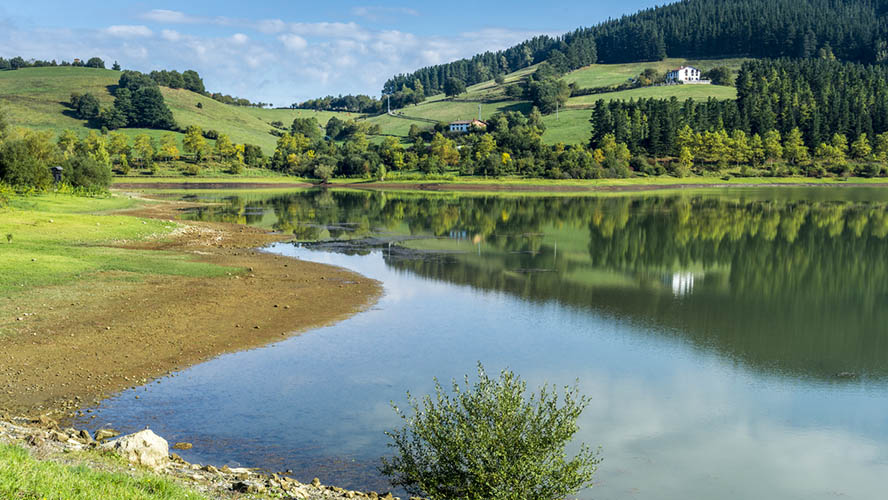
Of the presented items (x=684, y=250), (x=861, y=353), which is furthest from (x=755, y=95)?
(x=861, y=353)

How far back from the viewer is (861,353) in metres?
27.8

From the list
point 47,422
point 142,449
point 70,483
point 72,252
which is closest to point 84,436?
point 47,422

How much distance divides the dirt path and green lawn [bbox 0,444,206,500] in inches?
346

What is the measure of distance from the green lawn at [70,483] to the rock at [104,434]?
16.7 feet

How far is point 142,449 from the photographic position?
1388 cm

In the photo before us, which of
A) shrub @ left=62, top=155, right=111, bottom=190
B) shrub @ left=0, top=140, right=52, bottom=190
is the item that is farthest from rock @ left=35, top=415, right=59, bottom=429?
shrub @ left=62, top=155, right=111, bottom=190

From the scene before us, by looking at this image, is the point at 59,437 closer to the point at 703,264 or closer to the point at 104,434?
the point at 104,434

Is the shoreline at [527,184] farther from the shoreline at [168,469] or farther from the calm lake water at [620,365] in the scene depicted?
the shoreline at [168,469]

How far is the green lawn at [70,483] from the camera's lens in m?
9.60

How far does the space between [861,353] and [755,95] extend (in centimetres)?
18087

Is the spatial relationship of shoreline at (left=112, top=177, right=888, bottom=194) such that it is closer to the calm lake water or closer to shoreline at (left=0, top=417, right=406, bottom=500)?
the calm lake water

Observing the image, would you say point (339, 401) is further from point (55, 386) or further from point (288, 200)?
point (288, 200)

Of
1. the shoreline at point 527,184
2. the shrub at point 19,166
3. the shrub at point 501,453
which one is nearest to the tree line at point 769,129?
the shoreline at point 527,184

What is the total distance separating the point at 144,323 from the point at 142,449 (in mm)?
15523
